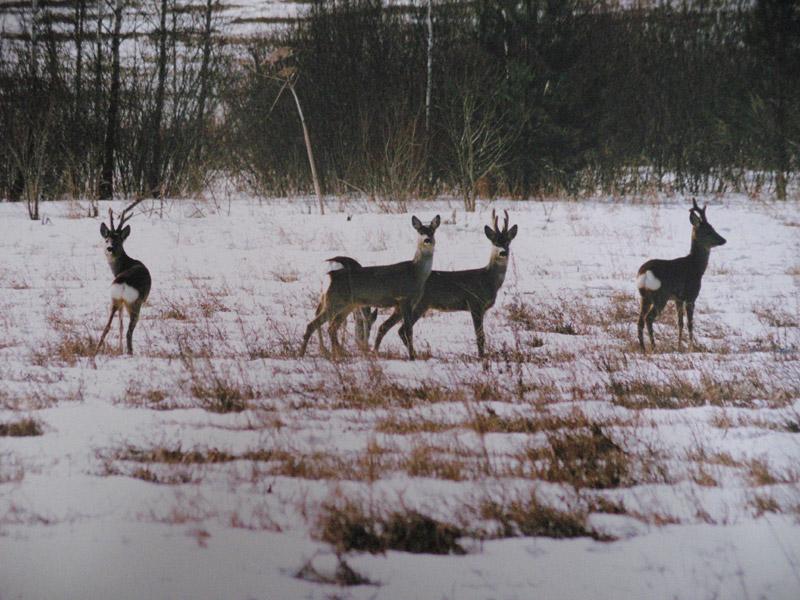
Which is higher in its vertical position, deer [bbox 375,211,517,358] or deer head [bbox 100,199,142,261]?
deer head [bbox 100,199,142,261]

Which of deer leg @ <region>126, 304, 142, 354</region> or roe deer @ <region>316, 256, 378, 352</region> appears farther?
roe deer @ <region>316, 256, 378, 352</region>

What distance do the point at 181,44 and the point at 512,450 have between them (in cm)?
281

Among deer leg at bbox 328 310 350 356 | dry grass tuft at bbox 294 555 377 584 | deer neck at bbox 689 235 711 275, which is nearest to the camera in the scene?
dry grass tuft at bbox 294 555 377 584

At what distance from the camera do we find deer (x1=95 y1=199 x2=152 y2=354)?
11.6ft

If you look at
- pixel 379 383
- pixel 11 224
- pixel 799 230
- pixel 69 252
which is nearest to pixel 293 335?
pixel 379 383

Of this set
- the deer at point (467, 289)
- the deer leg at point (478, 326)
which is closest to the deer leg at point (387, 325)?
the deer at point (467, 289)

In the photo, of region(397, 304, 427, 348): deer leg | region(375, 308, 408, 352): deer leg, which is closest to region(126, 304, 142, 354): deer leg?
region(375, 308, 408, 352): deer leg

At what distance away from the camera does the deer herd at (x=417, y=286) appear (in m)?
3.64

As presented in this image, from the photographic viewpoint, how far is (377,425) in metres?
2.89

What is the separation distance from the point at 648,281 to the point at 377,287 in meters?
1.28

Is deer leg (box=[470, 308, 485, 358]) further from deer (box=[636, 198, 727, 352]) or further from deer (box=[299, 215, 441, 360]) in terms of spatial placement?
deer (box=[636, 198, 727, 352])

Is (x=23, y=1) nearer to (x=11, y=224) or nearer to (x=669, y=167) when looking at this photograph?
(x=11, y=224)

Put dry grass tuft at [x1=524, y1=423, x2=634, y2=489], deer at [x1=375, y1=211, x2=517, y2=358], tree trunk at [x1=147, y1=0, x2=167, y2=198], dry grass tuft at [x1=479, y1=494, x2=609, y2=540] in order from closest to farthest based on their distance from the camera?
1. dry grass tuft at [x1=479, y1=494, x2=609, y2=540]
2. dry grass tuft at [x1=524, y1=423, x2=634, y2=489]
3. deer at [x1=375, y1=211, x2=517, y2=358]
4. tree trunk at [x1=147, y1=0, x2=167, y2=198]

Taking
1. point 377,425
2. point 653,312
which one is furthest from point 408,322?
point 653,312
